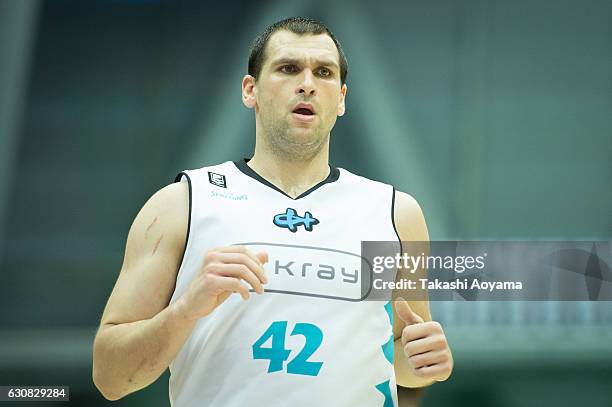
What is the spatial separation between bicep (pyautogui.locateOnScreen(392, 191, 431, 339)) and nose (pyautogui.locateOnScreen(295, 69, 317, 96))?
0.49 m

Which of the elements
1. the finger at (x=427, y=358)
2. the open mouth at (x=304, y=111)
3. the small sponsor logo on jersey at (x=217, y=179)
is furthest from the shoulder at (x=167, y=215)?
the finger at (x=427, y=358)

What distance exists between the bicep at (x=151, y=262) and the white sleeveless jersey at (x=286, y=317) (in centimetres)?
3

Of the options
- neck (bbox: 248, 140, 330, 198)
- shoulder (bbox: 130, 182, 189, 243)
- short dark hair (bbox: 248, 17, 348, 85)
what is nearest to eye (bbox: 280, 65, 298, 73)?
short dark hair (bbox: 248, 17, 348, 85)

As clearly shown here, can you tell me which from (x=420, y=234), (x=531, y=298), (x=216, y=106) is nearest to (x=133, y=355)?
(x=420, y=234)

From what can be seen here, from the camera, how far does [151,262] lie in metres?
2.56

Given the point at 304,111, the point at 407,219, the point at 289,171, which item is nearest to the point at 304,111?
the point at 304,111

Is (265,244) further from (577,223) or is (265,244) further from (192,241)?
(577,223)

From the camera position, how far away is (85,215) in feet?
15.8

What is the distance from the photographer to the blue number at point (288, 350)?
254 centimetres

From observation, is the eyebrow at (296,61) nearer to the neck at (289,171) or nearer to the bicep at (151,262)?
the neck at (289,171)

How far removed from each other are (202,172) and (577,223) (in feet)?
9.90

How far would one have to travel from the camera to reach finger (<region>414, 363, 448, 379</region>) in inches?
95.0

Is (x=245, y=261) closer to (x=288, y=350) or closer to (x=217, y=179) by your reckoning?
(x=288, y=350)

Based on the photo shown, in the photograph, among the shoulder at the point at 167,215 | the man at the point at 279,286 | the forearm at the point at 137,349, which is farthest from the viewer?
the shoulder at the point at 167,215
